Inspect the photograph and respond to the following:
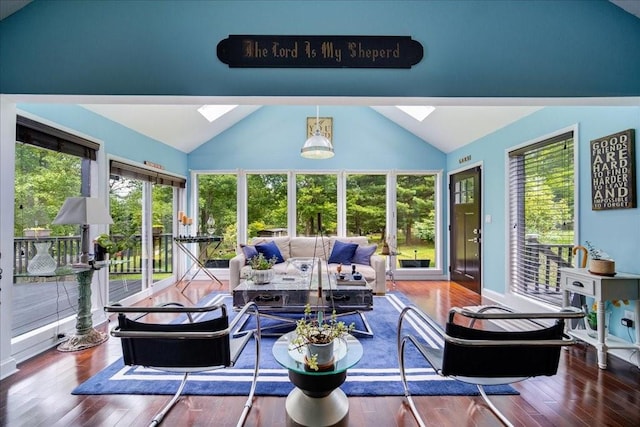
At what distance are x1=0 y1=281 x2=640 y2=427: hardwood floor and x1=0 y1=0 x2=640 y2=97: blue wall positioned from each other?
2.22 metres

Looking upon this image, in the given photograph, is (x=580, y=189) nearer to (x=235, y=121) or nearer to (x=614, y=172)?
(x=614, y=172)

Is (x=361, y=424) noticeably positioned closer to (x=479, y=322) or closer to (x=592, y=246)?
(x=479, y=322)

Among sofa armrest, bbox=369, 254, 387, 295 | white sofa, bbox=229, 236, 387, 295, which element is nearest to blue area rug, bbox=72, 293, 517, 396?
white sofa, bbox=229, 236, 387, 295

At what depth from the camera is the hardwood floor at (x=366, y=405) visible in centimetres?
189

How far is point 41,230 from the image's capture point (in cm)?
291

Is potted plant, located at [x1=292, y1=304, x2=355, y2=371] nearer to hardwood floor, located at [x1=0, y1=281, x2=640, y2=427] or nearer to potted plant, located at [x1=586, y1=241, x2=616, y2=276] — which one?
hardwood floor, located at [x1=0, y1=281, x2=640, y2=427]

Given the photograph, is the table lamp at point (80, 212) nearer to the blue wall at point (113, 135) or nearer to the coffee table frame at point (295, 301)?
the blue wall at point (113, 135)

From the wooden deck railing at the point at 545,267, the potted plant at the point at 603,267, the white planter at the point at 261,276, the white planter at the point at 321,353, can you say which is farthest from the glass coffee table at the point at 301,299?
the wooden deck railing at the point at 545,267

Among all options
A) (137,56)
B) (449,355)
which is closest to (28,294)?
(137,56)

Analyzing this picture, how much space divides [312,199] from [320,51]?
3.59m

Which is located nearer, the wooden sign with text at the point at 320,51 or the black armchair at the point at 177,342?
the black armchair at the point at 177,342

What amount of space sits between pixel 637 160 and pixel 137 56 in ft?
13.8

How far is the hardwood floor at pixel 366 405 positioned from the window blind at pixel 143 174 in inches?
89.5

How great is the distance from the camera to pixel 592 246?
2.98 metres
